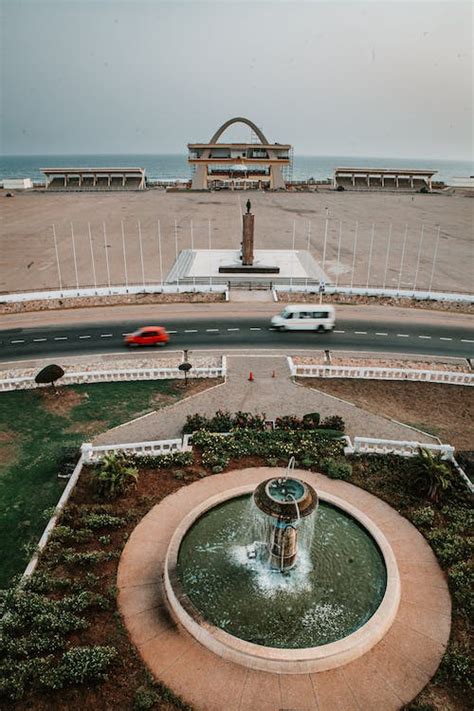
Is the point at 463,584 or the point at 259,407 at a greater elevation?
the point at 463,584

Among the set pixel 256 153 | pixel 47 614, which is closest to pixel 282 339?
pixel 47 614

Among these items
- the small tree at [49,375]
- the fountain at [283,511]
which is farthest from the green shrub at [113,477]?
the small tree at [49,375]

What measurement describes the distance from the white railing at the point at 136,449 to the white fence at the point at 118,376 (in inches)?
335

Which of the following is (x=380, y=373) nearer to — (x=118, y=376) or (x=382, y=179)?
(x=118, y=376)

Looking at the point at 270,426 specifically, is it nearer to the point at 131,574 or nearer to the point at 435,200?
the point at 131,574

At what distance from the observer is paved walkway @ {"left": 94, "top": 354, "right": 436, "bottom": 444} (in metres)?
24.7

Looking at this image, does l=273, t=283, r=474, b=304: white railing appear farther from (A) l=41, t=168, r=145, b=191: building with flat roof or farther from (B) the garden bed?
(A) l=41, t=168, r=145, b=191: building with flat roof

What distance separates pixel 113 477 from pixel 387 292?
3656cm

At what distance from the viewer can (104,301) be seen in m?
46.2

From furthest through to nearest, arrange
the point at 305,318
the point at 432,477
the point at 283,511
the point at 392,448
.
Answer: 1. the point at 305,318
2. the point at 392,448
3. the point at 432,477
4. the point at 283,511

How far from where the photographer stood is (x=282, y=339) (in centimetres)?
3716

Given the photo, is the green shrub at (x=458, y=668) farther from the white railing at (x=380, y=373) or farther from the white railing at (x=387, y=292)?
the white railing at (x=387, y=292)

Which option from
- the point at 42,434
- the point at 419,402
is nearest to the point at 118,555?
the point at 42,434

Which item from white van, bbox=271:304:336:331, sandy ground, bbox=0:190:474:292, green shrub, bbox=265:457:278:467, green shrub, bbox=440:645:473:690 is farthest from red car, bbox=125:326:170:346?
green shrub, bbox=440:645:473:690
